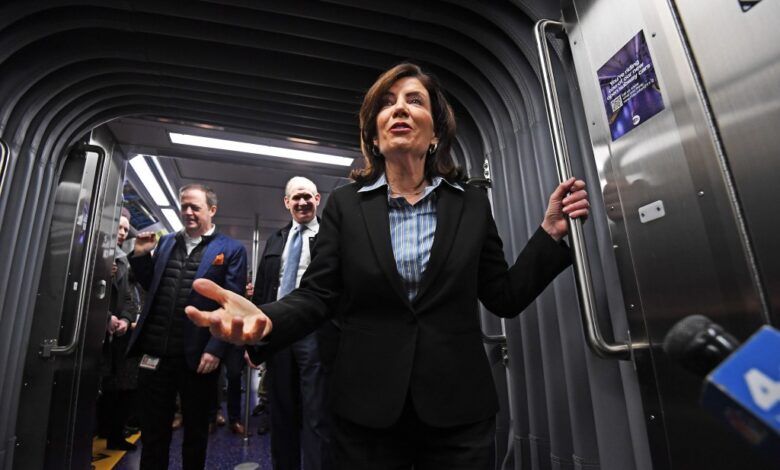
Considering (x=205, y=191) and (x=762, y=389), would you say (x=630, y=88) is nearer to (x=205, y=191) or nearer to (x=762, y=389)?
(x=762, y=389)

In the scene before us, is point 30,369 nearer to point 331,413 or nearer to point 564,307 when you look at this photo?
point 331,413

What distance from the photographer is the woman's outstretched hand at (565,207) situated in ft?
3.85

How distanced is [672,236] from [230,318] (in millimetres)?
1118

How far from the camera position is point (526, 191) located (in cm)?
192

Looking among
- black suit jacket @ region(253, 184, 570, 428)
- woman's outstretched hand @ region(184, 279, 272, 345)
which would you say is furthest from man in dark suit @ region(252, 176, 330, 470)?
woman's outstretched hand @ region(184, 279, 272, 345)

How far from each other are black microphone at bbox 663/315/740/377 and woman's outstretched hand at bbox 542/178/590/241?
79 centimetres

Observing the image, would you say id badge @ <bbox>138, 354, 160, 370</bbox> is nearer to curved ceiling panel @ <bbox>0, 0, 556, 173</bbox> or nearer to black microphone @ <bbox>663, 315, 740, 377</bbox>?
curved ceiling panel @ <bbox>0, 0, 556, 173</bbox>

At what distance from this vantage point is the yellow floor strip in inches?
119

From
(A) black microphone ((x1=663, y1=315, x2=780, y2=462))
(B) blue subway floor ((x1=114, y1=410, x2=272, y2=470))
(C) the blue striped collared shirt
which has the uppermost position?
(C) the blue striped collared shirt

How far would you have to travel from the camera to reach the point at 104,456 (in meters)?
3.26

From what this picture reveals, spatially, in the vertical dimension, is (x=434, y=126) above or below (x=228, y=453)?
above

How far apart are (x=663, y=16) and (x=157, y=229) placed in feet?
27.1

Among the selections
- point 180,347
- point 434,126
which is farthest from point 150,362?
point 434,126

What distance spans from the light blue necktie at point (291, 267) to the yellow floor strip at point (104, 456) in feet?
6.75
